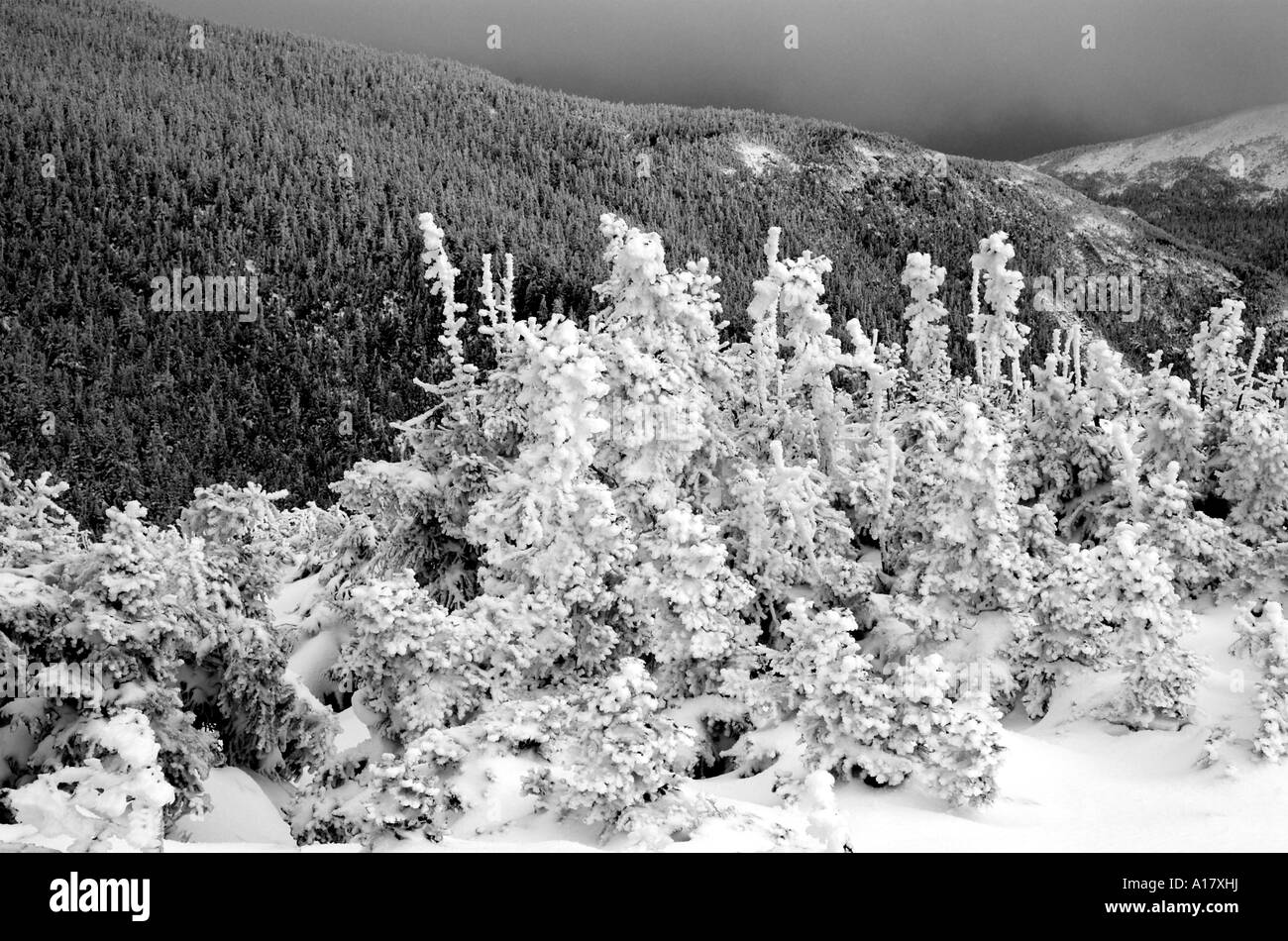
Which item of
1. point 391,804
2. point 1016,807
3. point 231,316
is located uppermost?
point 231,316

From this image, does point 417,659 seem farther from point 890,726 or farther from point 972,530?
point 972,530

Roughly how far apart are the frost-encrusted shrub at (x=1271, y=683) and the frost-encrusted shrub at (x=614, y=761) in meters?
10.2

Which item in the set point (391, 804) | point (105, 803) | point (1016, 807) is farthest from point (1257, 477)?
point (105, 803)

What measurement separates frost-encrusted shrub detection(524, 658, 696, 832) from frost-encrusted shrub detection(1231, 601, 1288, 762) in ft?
33.4

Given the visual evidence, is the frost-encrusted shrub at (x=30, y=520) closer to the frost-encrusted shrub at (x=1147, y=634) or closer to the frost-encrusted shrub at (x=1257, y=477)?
the frost-encrusted shrub at (x=1147, y=634)

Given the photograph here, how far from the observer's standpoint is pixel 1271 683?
589 inches

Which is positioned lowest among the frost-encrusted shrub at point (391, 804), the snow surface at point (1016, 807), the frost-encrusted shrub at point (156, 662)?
the snow surface at point (1016, 807)

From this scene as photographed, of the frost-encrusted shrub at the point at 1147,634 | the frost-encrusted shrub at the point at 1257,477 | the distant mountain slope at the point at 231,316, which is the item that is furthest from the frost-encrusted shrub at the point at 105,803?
the distant mountain slope at the point at 231,316

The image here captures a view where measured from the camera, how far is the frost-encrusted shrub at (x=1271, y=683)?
48.1ft

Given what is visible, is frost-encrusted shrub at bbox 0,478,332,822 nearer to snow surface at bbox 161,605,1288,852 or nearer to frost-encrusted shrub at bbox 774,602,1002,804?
snow surface at bbox 161,605,1288,852

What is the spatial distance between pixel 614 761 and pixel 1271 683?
38.6 feet

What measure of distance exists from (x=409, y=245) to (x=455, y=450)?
171m
